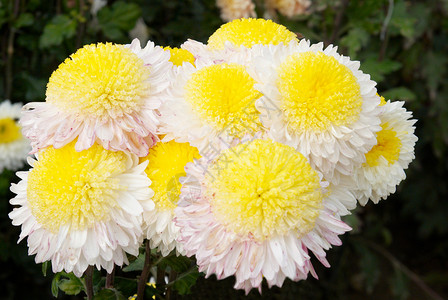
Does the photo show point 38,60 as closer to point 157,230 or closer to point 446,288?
point 157,230

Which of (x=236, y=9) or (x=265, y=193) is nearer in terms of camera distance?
(x=265, y=193)

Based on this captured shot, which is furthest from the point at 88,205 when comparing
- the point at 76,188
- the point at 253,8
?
the point at 253,8

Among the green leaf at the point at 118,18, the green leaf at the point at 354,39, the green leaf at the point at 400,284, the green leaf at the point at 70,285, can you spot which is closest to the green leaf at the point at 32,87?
the green leaf at the point at 118,18

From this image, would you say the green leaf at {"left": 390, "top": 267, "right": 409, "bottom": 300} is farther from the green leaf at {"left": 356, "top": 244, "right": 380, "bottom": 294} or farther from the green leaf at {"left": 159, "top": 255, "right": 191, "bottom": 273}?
the green leaf at {"left": 159, "top": 255, "right": 191, "bottom": 273}

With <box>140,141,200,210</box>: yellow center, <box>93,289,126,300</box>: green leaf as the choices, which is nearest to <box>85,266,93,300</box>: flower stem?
<box>93,289,126,300</box>: green leaf

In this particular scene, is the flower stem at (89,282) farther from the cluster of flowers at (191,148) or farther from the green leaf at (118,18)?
the green leaf at (118,18)

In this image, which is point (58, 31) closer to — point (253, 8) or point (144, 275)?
Result: point (253, 8)
